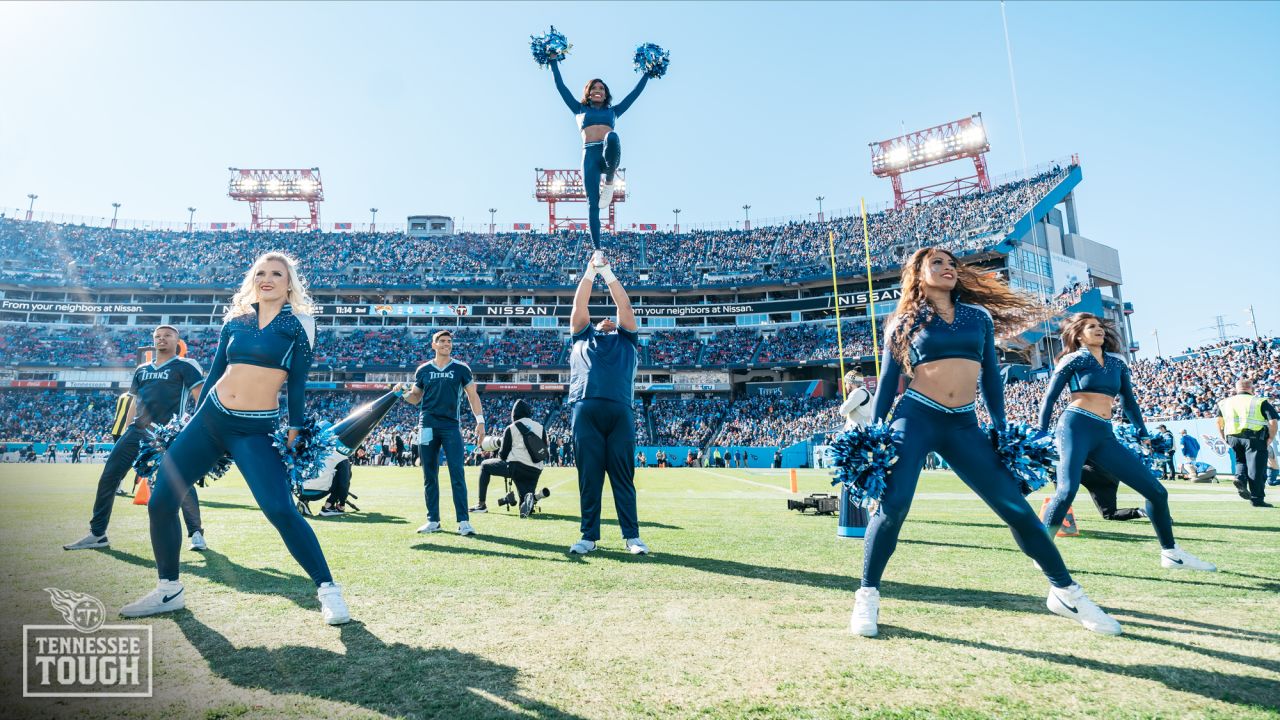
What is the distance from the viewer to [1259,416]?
31.5 ft

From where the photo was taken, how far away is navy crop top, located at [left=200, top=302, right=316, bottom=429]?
367 cm

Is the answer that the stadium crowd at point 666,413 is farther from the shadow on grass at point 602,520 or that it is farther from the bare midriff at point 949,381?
the bare midriff at point 949,381

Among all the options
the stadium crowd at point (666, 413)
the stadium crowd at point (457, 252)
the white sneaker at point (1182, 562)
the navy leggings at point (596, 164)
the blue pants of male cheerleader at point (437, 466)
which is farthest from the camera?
the stadium crowd at point (457, 252)

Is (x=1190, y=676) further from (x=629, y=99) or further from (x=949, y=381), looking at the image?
(x=629, y=99)

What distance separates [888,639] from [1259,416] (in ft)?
35.5

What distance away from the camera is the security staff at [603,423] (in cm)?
564

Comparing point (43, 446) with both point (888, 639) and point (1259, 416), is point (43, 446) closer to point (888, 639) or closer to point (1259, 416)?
point (888, 639)

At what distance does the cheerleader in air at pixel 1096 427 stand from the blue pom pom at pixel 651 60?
179 inches

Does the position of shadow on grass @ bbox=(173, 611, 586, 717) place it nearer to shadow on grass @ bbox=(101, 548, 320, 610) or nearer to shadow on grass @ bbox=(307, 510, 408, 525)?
shadow on grass @ bbox=(101, 548, 320, 610)

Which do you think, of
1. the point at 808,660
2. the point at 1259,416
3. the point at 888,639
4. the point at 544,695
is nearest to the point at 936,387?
the point at 888,639

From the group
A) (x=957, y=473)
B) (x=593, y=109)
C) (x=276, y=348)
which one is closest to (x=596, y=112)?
(x=593, y=109)

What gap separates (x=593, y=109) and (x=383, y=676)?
4.94 m

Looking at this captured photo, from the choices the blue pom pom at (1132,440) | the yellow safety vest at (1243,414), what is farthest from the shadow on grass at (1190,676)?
the yellow safety vest at (1243,414)

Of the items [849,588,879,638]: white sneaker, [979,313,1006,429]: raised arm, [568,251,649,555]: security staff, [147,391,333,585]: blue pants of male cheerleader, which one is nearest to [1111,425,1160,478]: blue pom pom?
[979,313,1006,429]: raised arm
